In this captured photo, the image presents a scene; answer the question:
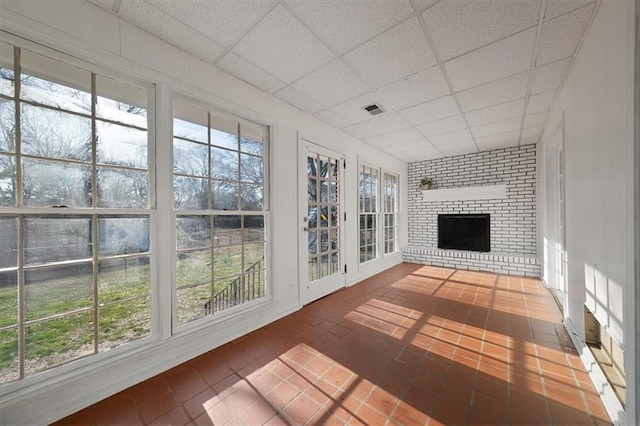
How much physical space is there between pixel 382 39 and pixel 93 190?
256 cm

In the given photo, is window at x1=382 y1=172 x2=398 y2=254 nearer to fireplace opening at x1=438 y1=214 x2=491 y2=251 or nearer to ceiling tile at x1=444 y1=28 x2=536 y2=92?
fireplace opening at x1=438 y1=214 x2=491 y2=251

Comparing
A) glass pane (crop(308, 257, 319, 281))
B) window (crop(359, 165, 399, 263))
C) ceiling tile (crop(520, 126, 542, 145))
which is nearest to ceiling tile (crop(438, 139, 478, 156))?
ceiling tile (crop(520, 126, 542, 145))

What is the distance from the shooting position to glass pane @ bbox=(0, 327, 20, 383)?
4.79ft

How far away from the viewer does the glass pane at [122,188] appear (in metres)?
1.84

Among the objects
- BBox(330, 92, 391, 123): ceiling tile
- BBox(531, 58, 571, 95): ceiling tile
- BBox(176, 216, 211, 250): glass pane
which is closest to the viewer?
BBox(176, 216, 211, 250): glass pane

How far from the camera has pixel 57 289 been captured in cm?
165

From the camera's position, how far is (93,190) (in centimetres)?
179

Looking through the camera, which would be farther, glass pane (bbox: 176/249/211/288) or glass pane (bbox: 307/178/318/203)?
glass pane (bbox: 307/178/318/203)

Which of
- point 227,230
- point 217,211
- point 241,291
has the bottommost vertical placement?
point 241,291

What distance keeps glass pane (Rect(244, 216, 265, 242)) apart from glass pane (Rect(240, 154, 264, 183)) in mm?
449

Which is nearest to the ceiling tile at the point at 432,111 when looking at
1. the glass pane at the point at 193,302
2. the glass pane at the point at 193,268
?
the glass pane at the point at 193,268

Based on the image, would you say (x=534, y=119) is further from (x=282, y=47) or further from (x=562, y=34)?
(x=282, y=47)

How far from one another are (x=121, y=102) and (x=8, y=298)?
4.95ft

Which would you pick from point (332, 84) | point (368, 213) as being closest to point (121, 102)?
point (332, 84)
